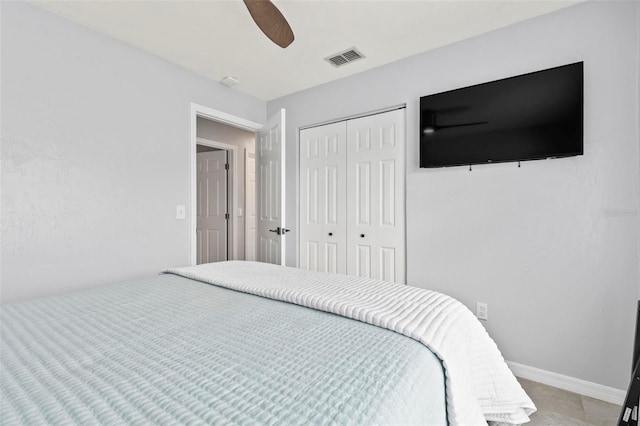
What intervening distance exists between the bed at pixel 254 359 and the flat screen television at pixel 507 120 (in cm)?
139

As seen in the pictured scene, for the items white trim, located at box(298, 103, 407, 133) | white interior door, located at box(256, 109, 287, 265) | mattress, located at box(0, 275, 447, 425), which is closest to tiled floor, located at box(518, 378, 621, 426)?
mattress, located at box(0, 275, 447, 425)

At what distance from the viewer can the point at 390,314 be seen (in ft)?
3.12

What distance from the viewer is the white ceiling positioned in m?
1.85

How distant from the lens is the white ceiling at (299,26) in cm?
185

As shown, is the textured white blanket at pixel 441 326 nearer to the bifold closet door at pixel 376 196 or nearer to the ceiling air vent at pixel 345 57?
the bifold closet door at pixel 376 196

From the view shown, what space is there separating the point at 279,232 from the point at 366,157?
42.6 inches

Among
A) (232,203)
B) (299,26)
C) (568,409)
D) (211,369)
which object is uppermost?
(299,26)

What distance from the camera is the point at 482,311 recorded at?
216 cm

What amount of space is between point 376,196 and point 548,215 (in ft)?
4.16

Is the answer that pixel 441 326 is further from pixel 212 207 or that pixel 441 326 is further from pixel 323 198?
pixel 212 207

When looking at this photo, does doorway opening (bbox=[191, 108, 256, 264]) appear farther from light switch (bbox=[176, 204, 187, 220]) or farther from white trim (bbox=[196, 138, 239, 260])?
→ light switch (bbox=[176, 204, 187, 220])

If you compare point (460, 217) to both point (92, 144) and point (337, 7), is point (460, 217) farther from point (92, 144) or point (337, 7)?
point (92, 144)

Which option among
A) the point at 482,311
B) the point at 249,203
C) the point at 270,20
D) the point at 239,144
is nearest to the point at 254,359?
the point at 270,20

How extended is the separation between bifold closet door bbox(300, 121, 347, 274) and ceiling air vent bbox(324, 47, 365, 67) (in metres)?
0.57
